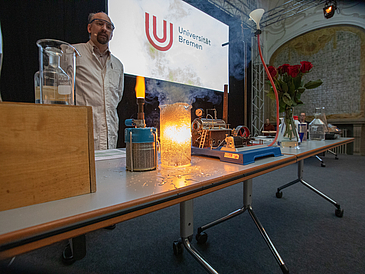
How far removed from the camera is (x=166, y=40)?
2.65m

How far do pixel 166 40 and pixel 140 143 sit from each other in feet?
8.15

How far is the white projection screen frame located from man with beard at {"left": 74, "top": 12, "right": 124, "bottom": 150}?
2.03 feet

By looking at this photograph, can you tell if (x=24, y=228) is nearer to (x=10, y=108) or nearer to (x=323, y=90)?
(x=10, y=108)

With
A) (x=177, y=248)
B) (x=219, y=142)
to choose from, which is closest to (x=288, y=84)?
(x=219, y=142)

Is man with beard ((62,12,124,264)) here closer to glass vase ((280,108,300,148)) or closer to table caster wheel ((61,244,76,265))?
table caster wheel ((61,244,76,265))

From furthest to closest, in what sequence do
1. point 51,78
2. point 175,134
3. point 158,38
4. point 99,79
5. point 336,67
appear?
point 336,67
point 158,38
point 99,79
point 175,134
point 51,78

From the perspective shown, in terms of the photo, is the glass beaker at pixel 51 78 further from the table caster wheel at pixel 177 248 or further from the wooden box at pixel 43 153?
the table caster wheel at pixel 177 248

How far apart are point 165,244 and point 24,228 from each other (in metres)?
1.14

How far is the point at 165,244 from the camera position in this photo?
125 centimetres

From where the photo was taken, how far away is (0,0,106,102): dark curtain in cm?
202

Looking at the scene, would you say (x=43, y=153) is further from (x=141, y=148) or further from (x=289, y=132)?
(x=289, y=132)

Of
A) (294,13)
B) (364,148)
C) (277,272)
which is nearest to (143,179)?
(277,272)

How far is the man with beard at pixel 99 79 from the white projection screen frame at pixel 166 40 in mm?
618

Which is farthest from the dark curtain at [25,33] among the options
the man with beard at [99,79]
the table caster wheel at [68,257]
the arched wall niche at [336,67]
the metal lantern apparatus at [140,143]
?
the arched wall niche at [336,67]
